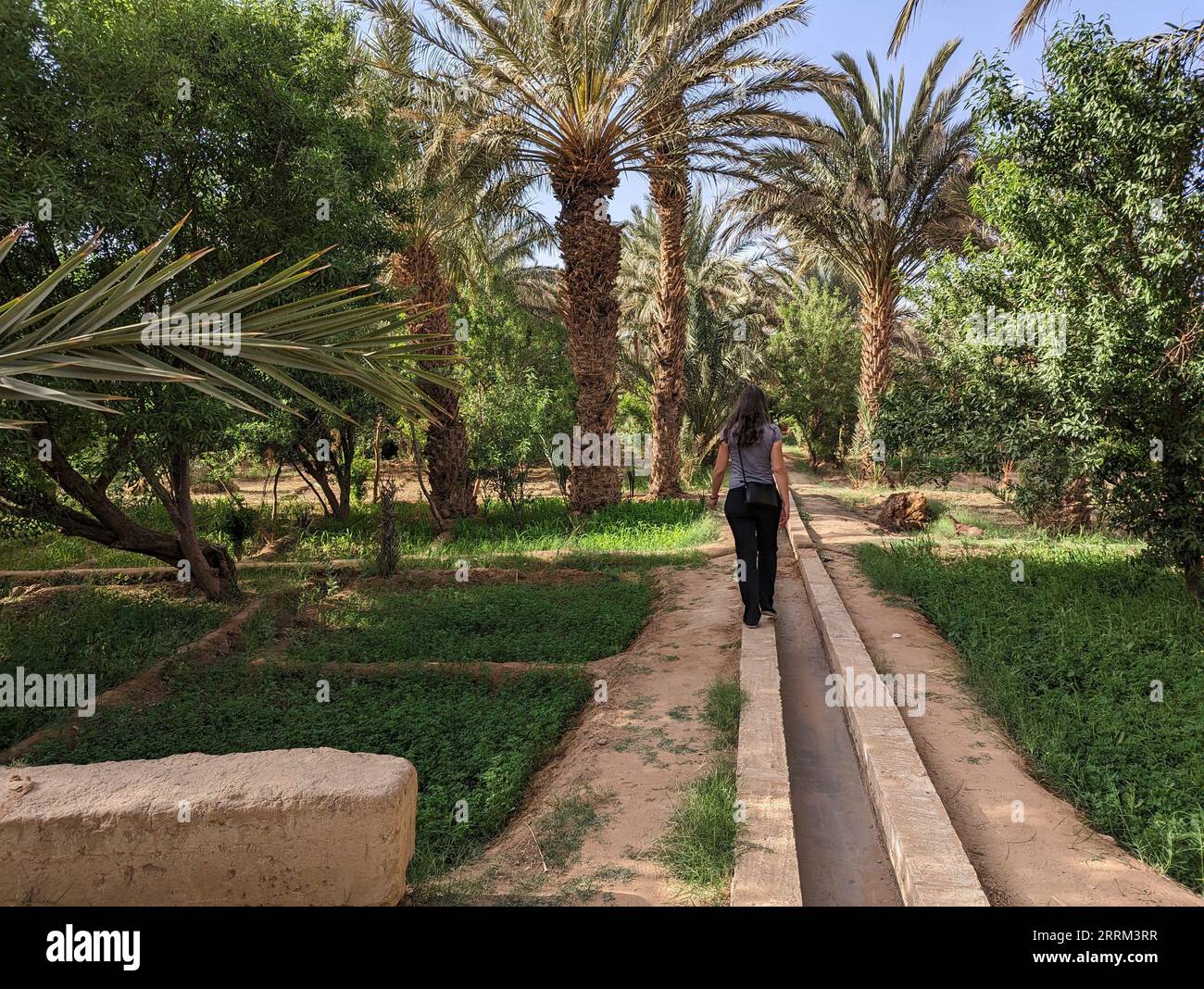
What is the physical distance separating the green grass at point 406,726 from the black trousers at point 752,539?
1.48 meters

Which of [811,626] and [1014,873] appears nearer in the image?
[1014,873]

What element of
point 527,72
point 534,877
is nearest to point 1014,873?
point 534,877

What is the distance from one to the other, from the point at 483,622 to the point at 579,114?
28.0 feet

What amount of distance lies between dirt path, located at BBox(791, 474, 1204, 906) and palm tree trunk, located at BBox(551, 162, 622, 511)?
7.71 metres

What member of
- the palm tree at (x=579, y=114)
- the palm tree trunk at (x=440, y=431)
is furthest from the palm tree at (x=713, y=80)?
the palm tree trunk at (x=440, y=431)

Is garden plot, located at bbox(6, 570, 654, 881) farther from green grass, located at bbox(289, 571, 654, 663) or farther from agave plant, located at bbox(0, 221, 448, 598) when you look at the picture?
agave plant, located at bbox(0, 221, 448, 598)

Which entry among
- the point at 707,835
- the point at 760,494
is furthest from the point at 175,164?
the point at 707,835

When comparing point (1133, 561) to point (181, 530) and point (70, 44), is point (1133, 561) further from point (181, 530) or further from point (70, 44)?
point (70, 44)

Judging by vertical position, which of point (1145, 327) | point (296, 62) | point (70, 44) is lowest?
point (1145, 327)

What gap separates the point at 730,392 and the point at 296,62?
14375 millimetres

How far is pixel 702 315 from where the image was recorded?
2091 cm

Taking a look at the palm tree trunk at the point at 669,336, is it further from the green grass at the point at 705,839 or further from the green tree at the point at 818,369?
the green grass at the point at 705,839
